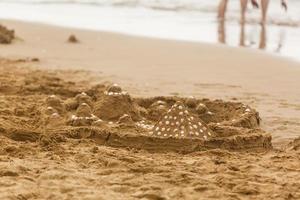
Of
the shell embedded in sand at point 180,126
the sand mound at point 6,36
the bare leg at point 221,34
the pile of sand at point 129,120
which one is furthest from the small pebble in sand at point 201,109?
the bare leg at point 221,34

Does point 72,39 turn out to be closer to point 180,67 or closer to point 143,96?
point 180,67

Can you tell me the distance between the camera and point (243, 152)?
15.2 ft

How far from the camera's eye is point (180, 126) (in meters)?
4.84

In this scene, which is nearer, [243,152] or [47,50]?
[243,152]

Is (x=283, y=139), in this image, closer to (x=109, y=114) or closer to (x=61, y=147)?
(x=109, y=114)

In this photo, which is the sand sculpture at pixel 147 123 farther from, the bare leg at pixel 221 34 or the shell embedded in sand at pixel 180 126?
the bare leg at pixel 221 34

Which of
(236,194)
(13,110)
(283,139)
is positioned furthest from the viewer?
(13,110)

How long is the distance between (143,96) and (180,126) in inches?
76.9

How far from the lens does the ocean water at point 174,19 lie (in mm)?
12234

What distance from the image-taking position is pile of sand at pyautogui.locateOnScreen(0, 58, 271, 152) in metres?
4.73

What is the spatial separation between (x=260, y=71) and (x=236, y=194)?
4.87m

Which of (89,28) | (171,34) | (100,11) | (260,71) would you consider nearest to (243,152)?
(260,71)

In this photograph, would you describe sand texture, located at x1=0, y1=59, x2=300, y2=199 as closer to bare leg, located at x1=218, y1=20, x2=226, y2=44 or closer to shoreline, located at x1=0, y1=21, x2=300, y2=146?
shoreline, located at x1=0, y1=21, x2=300, y2=146

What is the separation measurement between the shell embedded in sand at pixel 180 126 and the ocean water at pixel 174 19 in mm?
4975
